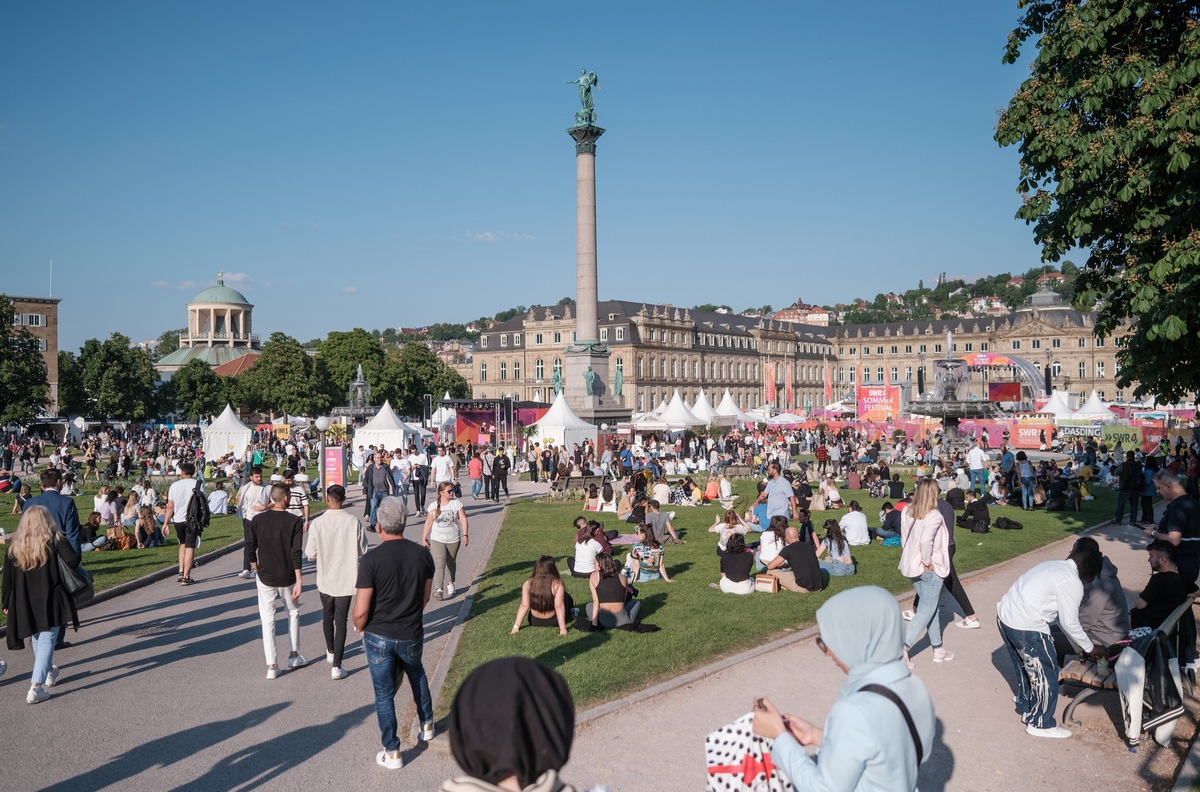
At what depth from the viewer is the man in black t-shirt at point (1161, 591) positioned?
753 cm

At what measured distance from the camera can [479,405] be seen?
4778 cm

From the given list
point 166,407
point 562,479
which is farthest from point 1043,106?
point 166,407

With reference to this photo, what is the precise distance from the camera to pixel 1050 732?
6934mm

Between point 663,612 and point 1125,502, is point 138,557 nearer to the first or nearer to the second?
point 663,612

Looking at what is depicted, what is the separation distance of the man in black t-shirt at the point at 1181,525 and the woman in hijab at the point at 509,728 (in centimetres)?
770

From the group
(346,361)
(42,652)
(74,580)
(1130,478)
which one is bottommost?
(42,652)

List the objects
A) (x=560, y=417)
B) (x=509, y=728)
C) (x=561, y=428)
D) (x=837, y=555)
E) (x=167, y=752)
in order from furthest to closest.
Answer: (x=560, y=417), (x=561, y=428), (x=837, y=555), (x=167, y=752), (x=509, y=728)

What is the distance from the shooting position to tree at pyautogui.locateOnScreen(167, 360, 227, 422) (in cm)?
7869

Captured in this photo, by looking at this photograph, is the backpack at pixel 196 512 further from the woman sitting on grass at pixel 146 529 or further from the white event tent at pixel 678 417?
the white event tent at pixel 678 417

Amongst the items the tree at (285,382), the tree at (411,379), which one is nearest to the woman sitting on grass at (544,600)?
the tree at (285,382)

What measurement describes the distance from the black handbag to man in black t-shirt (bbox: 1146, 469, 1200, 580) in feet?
31.7

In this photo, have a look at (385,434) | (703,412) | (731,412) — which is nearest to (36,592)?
(385,434)

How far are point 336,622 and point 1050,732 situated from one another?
234 inches

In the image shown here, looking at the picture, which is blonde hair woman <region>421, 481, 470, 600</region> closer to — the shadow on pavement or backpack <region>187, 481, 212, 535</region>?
backpack <region>187, 481, 212, 535</region>
